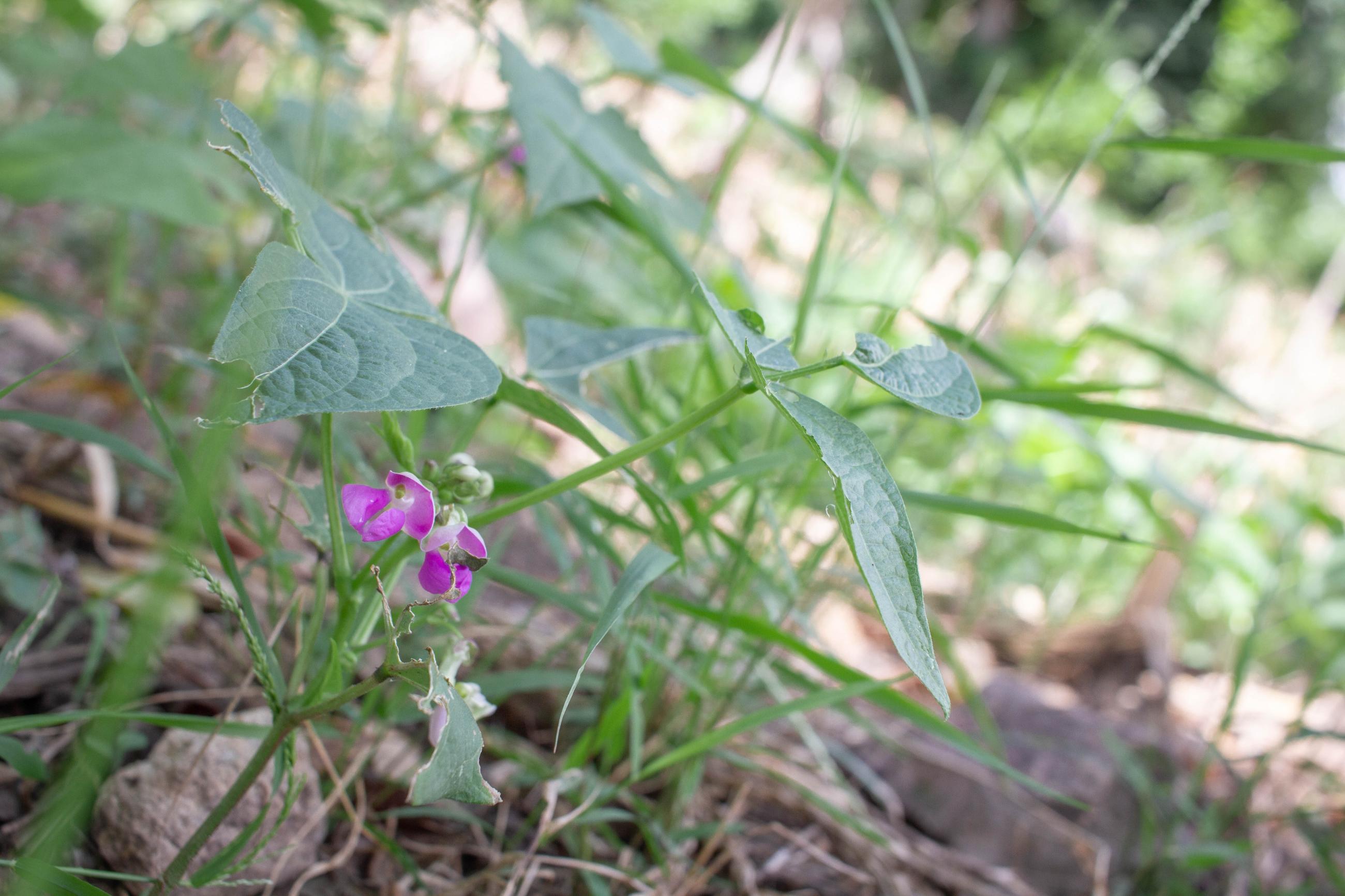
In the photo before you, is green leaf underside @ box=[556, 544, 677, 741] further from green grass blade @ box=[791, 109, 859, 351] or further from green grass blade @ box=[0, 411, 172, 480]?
green grass blade @ box=[0, 411, 172, 480]

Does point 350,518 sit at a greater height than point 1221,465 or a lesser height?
lesser

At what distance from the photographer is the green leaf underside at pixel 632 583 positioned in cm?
39

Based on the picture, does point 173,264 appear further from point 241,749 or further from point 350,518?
point 350,518

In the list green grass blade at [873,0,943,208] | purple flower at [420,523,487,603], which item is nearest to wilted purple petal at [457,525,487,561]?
purple flower at [420,523,487,603]

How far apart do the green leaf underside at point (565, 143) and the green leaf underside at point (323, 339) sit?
32 centimetres

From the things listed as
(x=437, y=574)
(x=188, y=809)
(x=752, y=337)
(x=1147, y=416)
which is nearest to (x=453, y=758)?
(x=437, y=574)

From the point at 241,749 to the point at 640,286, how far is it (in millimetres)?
1095

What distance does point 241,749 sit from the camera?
62cm

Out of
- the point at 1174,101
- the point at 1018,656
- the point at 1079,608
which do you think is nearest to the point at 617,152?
the point at 1018,656

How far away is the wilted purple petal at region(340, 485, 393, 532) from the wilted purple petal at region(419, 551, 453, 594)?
3 cm

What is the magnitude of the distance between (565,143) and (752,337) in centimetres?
40

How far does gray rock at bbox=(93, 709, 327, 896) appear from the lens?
1.78 feet

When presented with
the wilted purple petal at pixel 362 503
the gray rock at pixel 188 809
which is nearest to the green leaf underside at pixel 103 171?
the gray rock at pixel 188 809

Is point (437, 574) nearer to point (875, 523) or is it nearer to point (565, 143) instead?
point (875, 523)
